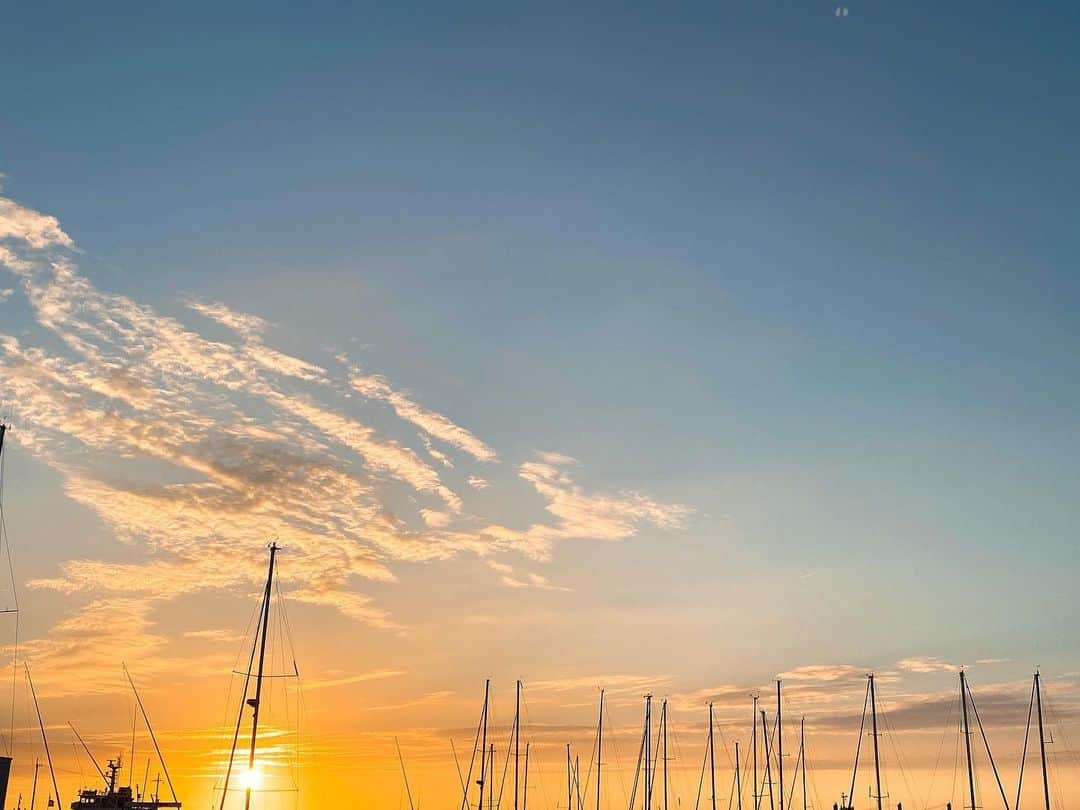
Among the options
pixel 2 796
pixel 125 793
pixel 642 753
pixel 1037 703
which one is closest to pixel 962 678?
pixel 1037 703

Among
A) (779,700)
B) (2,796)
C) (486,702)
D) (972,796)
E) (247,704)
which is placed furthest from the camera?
(779,700)

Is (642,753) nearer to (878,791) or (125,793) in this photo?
(878,791)

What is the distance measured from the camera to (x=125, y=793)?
298 ft

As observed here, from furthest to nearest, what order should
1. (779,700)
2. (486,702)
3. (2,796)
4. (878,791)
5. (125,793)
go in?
(779,700), (486,702), (878,791), (125,793), (2,796)

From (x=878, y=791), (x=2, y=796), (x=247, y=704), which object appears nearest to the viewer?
(x=2, y=796)

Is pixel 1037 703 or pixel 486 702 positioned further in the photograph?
pixel 486 702

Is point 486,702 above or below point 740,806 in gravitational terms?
above

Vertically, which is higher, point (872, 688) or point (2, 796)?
point (872, 688)

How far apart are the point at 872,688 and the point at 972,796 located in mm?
14749

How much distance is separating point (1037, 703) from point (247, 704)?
76.6m

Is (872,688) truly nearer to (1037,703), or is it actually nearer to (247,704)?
(1037,703)

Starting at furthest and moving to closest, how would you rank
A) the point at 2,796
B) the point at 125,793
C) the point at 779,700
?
the point at 779,700 < the point at 125,793 < the point at 2,796

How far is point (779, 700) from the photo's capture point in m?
134

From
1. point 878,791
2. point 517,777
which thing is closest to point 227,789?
point 517,777
